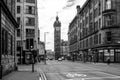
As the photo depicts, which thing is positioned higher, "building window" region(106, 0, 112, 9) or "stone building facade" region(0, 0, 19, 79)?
"building window" region(106, 0, 112, 9)

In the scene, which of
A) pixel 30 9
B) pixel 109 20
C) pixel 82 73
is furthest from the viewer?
pixel 30 9

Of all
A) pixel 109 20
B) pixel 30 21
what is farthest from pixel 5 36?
pixel 30 21

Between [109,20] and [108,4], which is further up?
[108,4]

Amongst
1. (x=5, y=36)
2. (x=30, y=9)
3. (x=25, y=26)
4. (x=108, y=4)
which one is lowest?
(x=5, y=36)

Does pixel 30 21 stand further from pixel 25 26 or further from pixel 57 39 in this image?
pixel 57 39

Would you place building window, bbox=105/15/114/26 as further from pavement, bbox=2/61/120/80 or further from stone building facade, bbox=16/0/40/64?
pavement, bbox=2/61/120/80

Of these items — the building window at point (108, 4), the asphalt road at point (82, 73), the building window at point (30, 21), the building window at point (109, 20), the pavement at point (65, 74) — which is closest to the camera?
the pavement at point (65, 74)

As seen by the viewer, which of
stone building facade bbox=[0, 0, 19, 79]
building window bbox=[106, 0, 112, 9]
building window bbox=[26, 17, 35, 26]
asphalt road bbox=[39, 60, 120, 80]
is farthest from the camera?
building window bbox=[26, 17, 35, 26]

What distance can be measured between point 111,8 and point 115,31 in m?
6.10

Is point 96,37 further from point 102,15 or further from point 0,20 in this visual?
point 0,20

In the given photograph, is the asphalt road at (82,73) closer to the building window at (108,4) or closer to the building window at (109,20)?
the building window at (109,20)

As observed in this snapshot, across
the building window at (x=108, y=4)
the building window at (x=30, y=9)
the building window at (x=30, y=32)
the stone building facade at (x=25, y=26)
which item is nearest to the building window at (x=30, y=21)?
the stone building facade at (x=25, y=26)

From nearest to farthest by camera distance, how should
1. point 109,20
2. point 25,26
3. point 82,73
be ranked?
point 82,73 → point 109,20 → point 25,26

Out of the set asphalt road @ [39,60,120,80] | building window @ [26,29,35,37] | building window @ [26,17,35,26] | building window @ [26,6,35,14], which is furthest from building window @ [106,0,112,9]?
asphalt road @ [39,60,120,80]
